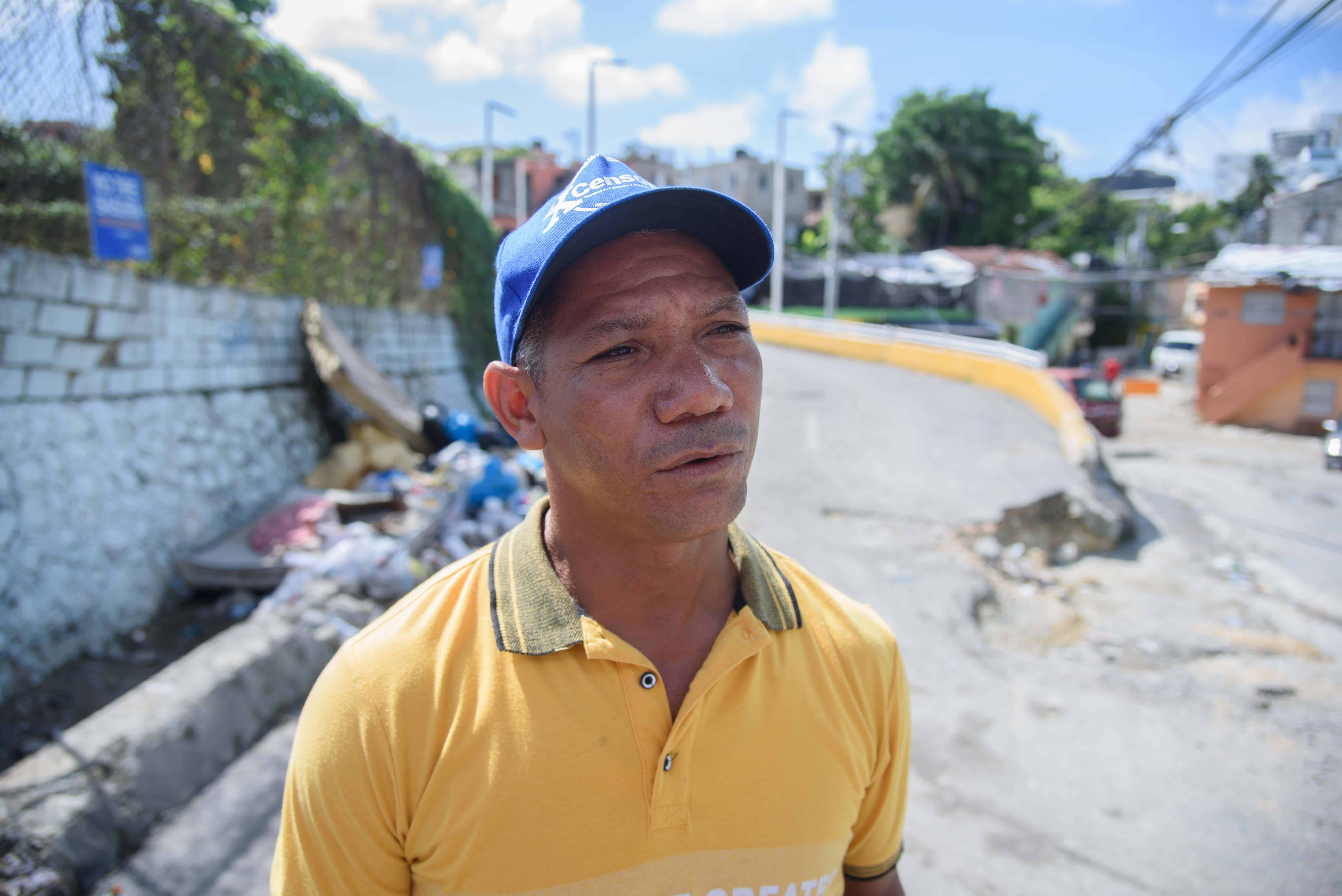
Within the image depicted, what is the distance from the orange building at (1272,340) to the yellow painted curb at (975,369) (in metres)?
6.57

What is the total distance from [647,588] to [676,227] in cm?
65

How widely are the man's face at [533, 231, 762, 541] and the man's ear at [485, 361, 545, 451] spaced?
0.06 m

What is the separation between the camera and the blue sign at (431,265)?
11359 mm

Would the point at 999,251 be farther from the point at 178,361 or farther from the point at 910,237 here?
the point at 178,361

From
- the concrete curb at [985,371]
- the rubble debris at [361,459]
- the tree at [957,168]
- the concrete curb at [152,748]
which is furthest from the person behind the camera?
the tree at [957,168]

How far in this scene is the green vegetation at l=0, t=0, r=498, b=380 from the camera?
17.0 feet

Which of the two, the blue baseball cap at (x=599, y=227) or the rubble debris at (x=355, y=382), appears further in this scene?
the rubble debris at (x=355, y=382)

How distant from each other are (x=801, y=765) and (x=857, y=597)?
4.92 m

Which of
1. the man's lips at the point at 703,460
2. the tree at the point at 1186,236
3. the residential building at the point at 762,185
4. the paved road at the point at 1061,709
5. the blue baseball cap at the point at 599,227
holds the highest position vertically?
the residential building at the point at 762,185

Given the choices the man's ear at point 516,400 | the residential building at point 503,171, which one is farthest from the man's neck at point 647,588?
the residential building at point 503,171

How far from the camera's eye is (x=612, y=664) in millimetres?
1273

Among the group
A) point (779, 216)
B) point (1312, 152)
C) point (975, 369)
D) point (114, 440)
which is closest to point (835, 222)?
point (779, 216)

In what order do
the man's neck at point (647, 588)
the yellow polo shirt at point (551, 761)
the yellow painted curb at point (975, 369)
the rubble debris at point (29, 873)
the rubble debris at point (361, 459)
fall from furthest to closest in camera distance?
the yellow painted curb at point (975, 369) < the rubble debris at point (361, 459) < the rubble debris at point (29, 873) < the man's neck at point (647, 588) < the yellow polo shirt at point (551, 761)

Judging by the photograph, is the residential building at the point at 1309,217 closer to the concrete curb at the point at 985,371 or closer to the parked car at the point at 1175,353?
the concrete curb at the point at 985,371
